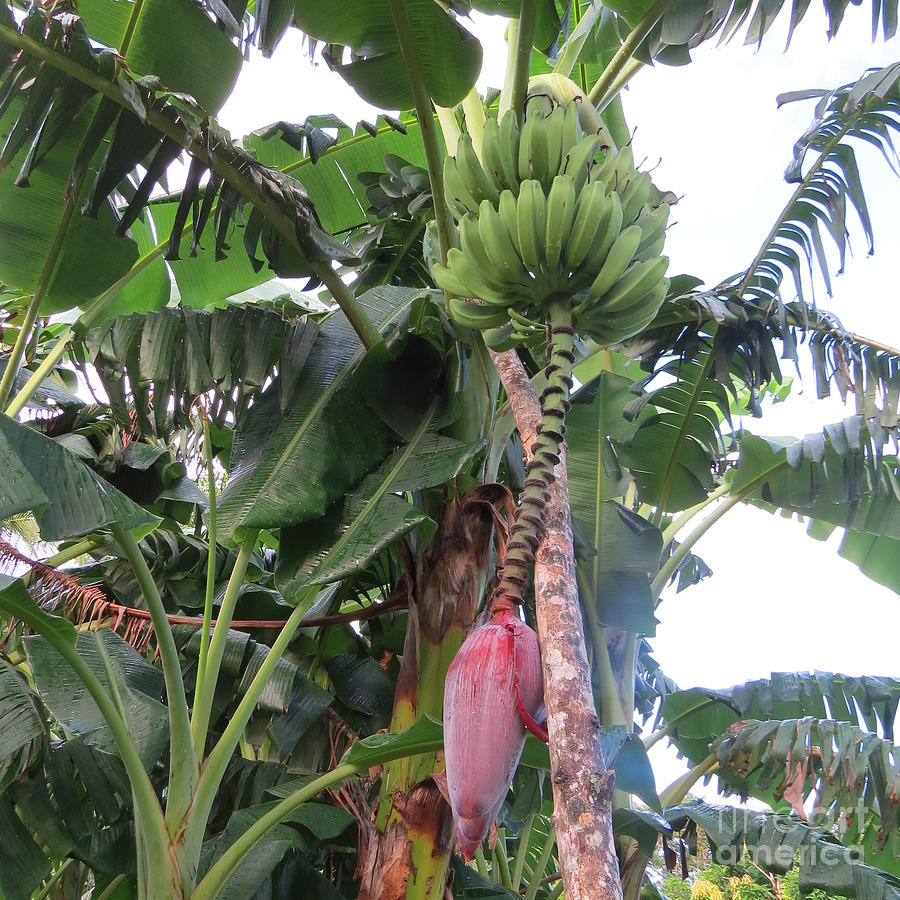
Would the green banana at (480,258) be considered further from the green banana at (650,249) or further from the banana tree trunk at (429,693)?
the banana tree trunk at (429,693)

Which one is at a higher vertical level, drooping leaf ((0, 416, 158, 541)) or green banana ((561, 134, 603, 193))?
green banana ((561, 134, 603, 193))

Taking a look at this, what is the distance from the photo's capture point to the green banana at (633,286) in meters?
0.93

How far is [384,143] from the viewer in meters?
2.23

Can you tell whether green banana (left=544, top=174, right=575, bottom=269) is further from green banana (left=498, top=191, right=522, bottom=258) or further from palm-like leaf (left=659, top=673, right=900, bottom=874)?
palm-like leaf (left=659, top=673, right=900, bottom=874)

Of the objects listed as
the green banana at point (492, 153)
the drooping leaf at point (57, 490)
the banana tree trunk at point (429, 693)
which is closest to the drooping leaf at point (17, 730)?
the drooping leaf at point (57, 490)

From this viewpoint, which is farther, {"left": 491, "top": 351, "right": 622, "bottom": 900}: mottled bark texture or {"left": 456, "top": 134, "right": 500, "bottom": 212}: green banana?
{"left": 456, "top": 134, "right": 500, "bottom": 212}: green banana

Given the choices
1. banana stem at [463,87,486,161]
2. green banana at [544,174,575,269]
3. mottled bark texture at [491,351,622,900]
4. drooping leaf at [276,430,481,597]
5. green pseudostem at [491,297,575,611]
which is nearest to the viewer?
mottled bark texture at [491,351,622,900]

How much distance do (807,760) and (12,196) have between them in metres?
2.16

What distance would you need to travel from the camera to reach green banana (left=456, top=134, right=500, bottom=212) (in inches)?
41.9

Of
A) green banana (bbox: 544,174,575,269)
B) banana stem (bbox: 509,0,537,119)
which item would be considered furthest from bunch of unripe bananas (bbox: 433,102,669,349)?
banana stem (bbox: 509,0,537,119)

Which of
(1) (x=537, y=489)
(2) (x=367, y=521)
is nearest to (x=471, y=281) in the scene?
(1) (x=537, y=489)

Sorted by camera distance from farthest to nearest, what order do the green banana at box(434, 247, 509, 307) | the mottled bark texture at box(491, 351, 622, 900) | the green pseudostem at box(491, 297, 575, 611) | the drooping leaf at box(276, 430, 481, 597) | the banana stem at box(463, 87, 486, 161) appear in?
the banana stem at box(463, 87, 486, 161) < the drooping leaf at box(276, 430, 481, 597) < the green banana at box(434, 247, 509, 307) < the green pseudostem at box(491, 297, 575, 611) < the mottled bark texture at box(491, 351, 622, 900)

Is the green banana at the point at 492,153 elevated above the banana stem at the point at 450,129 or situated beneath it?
situated beneath

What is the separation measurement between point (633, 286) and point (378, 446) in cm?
75
